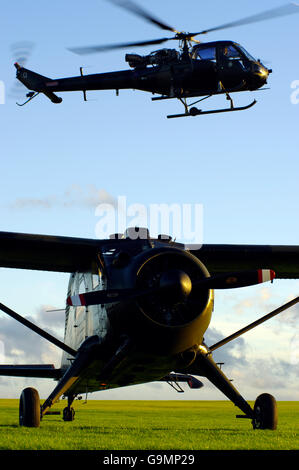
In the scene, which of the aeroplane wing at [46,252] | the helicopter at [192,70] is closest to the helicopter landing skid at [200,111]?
the helicopter at [192,70]

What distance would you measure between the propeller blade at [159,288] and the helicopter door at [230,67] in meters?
13.1

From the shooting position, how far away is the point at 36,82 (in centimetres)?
2698

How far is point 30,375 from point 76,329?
2.49 metres

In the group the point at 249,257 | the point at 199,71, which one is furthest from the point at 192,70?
the point at 249,257

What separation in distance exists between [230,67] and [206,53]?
3.66 feet

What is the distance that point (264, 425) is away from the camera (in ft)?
45.2

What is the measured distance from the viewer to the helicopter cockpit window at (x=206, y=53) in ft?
78.4

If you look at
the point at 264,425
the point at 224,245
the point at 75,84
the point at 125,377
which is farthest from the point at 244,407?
the point at 75,84

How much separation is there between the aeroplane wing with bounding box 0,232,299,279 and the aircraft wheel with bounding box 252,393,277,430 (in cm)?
348

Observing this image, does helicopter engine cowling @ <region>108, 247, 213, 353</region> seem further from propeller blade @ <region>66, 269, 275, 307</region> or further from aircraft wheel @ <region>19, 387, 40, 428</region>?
aircraft wheel @ <region>19, 387, 40, 428</region>

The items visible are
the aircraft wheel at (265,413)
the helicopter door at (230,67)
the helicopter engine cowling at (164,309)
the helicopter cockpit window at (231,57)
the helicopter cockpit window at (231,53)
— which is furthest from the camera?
the helicopter cockpit window at (231,53)

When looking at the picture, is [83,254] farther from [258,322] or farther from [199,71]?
[199,71]

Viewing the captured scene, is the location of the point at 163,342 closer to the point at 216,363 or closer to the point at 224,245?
the point at 216,363

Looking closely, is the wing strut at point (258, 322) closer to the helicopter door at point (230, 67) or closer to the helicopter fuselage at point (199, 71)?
the helicopter fuselage at point (199, 71)
